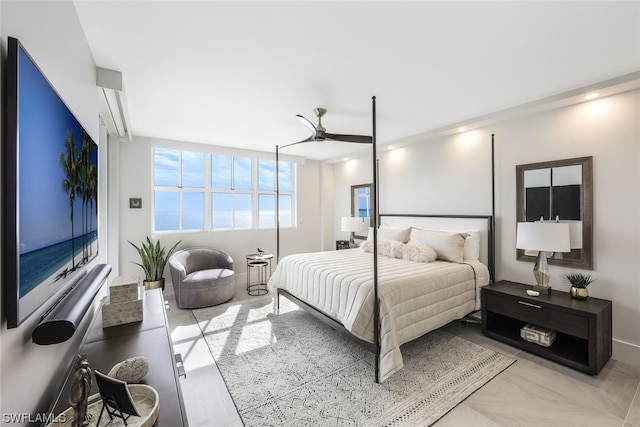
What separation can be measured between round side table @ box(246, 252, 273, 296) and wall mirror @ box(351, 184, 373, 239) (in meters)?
1.95

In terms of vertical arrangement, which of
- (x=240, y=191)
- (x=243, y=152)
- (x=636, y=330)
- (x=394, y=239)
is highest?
(x=243, y=152)

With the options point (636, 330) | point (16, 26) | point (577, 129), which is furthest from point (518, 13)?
point (636, 330)

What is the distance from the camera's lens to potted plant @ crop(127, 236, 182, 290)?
13.8ft

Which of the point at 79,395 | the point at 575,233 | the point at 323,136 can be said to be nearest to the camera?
the point at 79,395

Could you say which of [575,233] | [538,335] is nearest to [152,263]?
[538,335]

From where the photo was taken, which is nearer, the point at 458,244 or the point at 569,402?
the point at 569,402

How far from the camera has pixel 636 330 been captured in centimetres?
249

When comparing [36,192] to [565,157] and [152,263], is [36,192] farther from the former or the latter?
[565,157]

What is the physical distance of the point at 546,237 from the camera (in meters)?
2.58

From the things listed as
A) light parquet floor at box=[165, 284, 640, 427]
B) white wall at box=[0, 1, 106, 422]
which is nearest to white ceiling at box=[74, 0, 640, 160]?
white wall at box=[0, 1, 106, 422]

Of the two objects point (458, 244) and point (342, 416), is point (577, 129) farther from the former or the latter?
point (342, 416)

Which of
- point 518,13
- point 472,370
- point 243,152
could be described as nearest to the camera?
point 518,13

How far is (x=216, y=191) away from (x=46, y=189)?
4.31 metres

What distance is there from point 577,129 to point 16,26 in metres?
4.14
